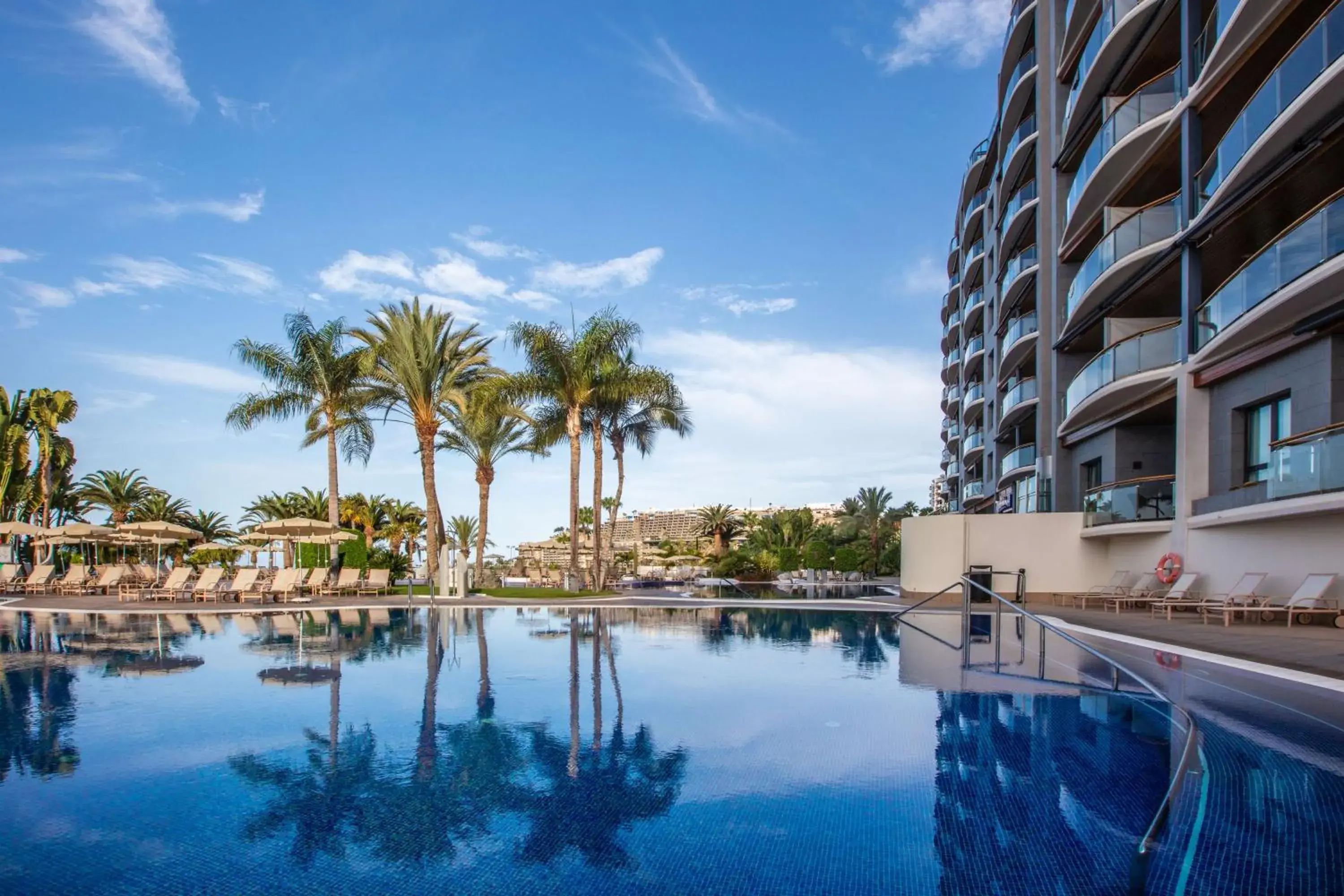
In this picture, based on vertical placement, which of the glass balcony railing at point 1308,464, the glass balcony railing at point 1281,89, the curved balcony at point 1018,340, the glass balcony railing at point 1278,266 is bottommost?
the glass balcony railing at point 1308,464

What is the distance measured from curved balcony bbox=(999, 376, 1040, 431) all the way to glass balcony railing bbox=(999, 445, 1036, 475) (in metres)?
1.34

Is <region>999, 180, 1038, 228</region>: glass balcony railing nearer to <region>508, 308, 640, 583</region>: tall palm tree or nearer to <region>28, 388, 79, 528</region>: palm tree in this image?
<region>508, 308, 640, 583</region>: tall palm tree

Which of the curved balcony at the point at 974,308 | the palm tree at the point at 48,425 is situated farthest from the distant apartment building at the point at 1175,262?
the palm tree at the point at 48,425

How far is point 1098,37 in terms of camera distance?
22.3 metres

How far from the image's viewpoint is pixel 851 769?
247 inches

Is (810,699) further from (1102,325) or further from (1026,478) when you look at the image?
(1026,478)

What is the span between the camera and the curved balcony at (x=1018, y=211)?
29641mm

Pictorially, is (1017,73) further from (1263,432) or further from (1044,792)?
(1044,792)

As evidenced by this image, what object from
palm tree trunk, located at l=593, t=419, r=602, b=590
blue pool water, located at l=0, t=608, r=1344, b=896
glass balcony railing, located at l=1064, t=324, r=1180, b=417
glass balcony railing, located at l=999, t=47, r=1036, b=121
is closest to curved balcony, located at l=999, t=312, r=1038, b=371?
glass balcony railing, located at l=1064, t=324, r=1180, b=417

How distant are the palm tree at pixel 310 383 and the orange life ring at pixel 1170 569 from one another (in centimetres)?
2316

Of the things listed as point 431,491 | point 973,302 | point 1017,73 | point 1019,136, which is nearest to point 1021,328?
point 1019,136

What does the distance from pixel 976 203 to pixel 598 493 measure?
28832 mm

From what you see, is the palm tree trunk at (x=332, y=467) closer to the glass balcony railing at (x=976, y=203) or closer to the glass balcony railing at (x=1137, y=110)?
the glass balcony railing at (x=1137, y=110)

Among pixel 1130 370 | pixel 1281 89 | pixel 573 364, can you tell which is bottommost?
pixel 1130 370
